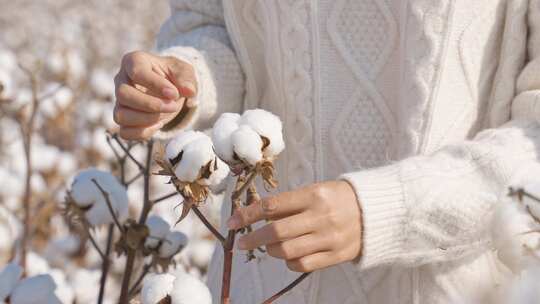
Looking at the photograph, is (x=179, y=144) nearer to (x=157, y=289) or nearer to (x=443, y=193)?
(x=157, y=289)

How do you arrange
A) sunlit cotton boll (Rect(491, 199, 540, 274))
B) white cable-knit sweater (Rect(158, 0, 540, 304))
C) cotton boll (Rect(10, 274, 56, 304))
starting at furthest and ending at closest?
cotton boll (Rect(10, 274, 56, 304)), white cable-knit sweater (Rect(158, 0, 540, 304)), sunlit cotton boll (Rect(491, 199, 540, 274))

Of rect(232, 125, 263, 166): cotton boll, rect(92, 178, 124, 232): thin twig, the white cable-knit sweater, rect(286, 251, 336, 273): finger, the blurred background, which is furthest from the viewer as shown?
the blurred background

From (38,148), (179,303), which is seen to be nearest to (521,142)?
(179,303)

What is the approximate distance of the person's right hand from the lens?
35.1 inches

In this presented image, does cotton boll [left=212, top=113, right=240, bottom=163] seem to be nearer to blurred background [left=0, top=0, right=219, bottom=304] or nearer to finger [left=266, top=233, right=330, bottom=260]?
finger [left=266, top=233, right=330, bottom=260]

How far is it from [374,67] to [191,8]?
0.30 metres

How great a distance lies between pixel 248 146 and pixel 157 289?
0.13 meters

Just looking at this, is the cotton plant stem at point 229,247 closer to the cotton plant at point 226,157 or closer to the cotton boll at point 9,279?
the cotton plant at point 226,157

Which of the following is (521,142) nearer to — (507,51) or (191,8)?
(507,51)

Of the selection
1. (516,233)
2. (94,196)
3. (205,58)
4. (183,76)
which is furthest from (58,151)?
(516,233)

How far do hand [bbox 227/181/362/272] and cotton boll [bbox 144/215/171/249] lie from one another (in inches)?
17.1

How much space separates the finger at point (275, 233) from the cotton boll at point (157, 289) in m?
0.06

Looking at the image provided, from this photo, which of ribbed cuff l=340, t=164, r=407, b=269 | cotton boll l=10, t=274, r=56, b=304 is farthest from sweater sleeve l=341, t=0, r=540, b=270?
cotton boll l=10, t=274, r=56, b=304

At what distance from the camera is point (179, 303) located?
66 cm
